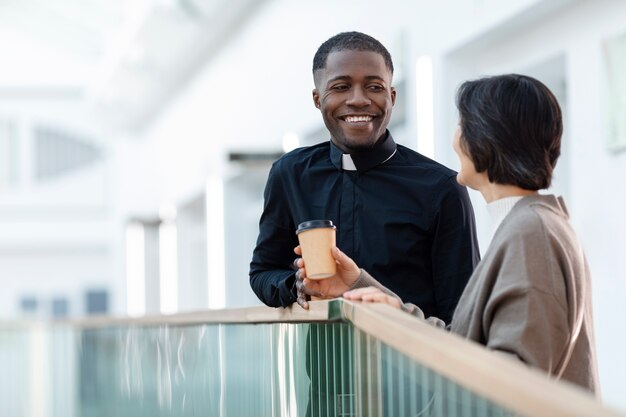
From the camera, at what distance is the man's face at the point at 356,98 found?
12.0 feet

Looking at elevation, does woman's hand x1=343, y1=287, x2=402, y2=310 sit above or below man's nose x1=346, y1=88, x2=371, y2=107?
below

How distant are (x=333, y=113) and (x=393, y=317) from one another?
1198 millimetres

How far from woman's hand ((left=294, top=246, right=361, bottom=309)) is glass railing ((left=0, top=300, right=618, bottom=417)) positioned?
0.15ft

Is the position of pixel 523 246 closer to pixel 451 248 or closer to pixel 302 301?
pixel 451 248

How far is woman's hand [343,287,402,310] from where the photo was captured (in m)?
3.06

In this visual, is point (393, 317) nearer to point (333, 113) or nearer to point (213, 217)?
point (333, 113)

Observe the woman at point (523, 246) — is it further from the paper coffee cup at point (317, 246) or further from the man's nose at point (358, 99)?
the man's nose at point (358, 99)

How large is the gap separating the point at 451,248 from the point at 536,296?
0.94 m

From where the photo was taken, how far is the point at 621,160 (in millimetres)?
6262

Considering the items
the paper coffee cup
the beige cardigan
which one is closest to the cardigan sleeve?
Result: the beige cardigan

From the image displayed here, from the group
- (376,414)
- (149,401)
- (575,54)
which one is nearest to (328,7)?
(575,54)

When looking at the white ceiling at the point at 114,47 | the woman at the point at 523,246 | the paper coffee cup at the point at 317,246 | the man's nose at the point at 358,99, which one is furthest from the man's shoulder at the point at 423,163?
the white ceiling at the point at 114,47

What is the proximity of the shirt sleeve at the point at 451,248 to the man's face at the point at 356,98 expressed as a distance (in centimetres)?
25

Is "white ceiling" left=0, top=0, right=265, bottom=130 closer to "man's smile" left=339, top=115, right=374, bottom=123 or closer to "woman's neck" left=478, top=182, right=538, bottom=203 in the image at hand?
"man's smile" left=339, top=115, right=374, bottom=123
